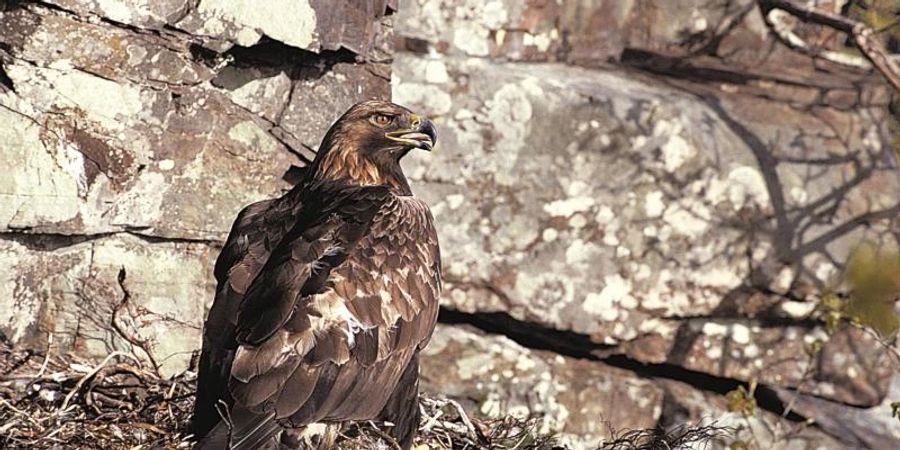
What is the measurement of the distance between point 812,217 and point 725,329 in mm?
684

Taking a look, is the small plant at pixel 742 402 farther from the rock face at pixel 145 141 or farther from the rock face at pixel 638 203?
the rock face at pixel 145 141

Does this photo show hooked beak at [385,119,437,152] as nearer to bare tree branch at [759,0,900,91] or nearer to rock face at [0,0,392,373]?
rock face at [0,0,392,373]

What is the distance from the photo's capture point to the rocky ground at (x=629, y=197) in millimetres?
6211

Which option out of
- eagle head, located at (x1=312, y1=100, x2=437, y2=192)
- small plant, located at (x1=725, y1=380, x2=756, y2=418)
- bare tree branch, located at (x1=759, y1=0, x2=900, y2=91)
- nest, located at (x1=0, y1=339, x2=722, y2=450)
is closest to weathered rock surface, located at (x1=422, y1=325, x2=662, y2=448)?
small plant, located at (x1=725, y1=380, x2=756, y2=418)

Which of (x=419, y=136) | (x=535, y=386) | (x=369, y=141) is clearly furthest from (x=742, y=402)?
(x=369, y=141)

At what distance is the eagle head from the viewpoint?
4.90m

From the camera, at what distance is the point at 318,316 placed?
4.05 metres

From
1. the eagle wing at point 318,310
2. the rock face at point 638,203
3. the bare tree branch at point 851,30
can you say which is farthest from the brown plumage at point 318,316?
the bare tree branch at point 851,30

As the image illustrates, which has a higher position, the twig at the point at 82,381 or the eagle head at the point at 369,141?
the eagle head at the point at 369,141

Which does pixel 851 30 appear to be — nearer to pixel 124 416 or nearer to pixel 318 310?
pixel 318 310

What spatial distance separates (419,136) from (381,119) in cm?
16

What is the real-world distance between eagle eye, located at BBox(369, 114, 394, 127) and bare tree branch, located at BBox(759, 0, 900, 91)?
104 inches

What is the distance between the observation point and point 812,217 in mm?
6574

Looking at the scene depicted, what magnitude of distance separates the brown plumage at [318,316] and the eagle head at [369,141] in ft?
0.15
